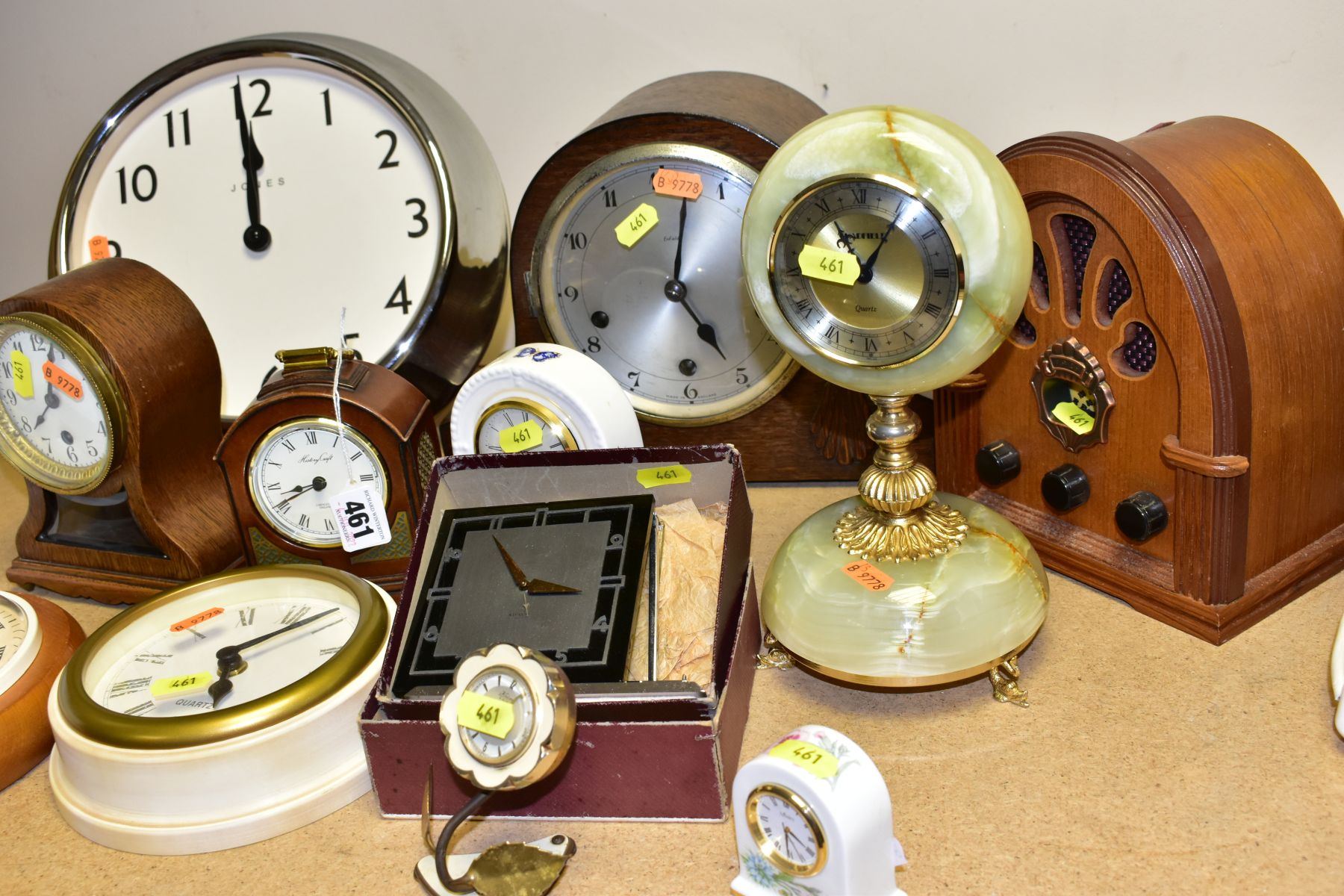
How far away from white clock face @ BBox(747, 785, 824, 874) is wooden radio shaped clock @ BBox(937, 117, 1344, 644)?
2.20 ft

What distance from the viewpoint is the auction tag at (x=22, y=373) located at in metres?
1.67

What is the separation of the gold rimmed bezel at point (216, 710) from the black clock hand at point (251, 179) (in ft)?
2.19

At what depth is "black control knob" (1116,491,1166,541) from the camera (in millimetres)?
1426

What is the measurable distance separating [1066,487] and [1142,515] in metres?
0.12

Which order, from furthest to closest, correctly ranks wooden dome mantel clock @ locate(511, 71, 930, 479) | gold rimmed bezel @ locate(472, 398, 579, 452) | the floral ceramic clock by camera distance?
wooden dome mantel clock @ locate(511, 71, 930, 479), gold rimmed bezel @ locate(472, 398, 579, 452), the floral ceramic clock

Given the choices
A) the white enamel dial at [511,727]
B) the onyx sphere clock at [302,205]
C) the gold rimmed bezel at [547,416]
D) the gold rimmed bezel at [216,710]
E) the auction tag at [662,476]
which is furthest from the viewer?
the onyx sphere clock at [302,205]

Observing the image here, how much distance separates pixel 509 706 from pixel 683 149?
0.95 meters

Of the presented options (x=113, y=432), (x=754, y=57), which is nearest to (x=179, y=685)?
(x=113, y=432)

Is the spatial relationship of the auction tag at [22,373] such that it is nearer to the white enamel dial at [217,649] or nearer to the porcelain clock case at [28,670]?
the porcelain clock case at [28,670]

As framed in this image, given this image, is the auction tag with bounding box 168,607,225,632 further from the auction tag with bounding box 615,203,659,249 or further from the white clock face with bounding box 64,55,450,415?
the auction tag with bounding box 615,203,659,249

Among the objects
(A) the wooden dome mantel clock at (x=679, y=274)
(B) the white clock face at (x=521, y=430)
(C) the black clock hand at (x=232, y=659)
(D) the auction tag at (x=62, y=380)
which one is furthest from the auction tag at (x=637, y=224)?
(D) the auction tag at (x=62, y=380)

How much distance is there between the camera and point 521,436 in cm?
160

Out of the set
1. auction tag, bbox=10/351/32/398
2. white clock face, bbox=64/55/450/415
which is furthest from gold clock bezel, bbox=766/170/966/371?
auction tag, bbox=10/351/32/398

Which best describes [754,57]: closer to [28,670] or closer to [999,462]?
[999,462]
